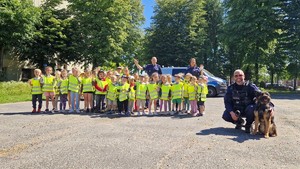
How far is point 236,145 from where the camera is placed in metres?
6.45

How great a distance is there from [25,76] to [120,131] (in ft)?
116

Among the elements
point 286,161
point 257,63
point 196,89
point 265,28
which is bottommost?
point 286,161

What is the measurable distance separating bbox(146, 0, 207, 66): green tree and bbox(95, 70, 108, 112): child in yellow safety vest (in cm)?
2813

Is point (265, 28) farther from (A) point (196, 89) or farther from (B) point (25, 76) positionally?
(B) point (25, 76)

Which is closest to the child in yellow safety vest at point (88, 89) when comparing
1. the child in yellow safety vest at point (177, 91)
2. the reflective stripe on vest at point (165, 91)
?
the reflective stripe on vest at point (165, 91)

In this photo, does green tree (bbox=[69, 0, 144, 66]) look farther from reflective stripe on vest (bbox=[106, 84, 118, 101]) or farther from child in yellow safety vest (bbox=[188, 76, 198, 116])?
child in yellow safety vest (bbox=[188, 76, 198, 116])

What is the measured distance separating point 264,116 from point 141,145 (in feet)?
10.3

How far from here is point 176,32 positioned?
4109 cm

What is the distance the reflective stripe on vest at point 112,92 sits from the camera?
11.4 metres

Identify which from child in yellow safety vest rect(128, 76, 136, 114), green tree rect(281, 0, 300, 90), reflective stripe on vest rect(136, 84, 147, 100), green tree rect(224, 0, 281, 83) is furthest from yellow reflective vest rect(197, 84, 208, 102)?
green tree rect(281, 0, 300, 90)

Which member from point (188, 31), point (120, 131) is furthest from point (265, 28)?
point (120, 131)

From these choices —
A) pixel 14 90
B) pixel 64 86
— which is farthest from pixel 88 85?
pixel 14 90

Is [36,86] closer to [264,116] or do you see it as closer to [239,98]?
[239,98]

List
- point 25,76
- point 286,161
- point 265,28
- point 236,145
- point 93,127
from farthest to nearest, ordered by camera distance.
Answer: point 25,76 < point 265,28 < point 93,127 < point 236,145 < point 286,161
